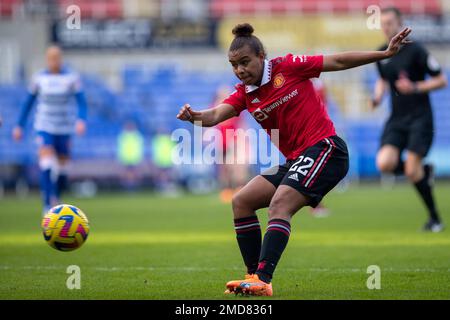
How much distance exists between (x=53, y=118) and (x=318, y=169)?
353 inches

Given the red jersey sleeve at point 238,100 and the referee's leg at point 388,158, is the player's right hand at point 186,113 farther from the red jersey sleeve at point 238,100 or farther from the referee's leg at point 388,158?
the referee's leg at point 388,158

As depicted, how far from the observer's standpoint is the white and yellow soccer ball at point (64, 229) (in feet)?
24.6

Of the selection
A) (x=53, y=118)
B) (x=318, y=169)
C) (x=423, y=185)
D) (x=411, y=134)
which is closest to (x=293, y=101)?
(x=318, y=169)

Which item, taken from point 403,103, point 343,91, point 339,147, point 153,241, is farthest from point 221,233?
point 343,91

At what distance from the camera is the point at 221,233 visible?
39.7ft

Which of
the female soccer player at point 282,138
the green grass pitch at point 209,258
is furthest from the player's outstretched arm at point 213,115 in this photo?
the green grass pitch at point 209,258

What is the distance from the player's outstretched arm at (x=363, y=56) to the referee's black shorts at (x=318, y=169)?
60 cm

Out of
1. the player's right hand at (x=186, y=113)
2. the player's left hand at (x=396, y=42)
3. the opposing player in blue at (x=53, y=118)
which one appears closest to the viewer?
the player's left hand at (x=396, y=42)

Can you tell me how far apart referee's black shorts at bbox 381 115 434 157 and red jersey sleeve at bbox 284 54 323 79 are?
5.42 meters

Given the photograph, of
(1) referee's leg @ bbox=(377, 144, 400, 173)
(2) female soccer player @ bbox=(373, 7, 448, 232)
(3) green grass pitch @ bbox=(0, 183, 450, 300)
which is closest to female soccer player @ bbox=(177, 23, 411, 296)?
(3) green grass pitch @ bbox=(0, 183, 450, 300)

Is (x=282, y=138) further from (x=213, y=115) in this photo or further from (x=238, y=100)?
(x=213, y=115)

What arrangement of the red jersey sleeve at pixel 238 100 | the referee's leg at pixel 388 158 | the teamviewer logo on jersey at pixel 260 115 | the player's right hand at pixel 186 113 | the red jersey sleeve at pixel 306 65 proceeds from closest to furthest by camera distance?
the red jersey sleeve at pixel 306 65
the teamviewer logo on jersey at pixel 260 115
the player's right hand at pixel 186 113
the red jersey sleeve at pixel 238 100
the referee's leg at pixel 388 158
